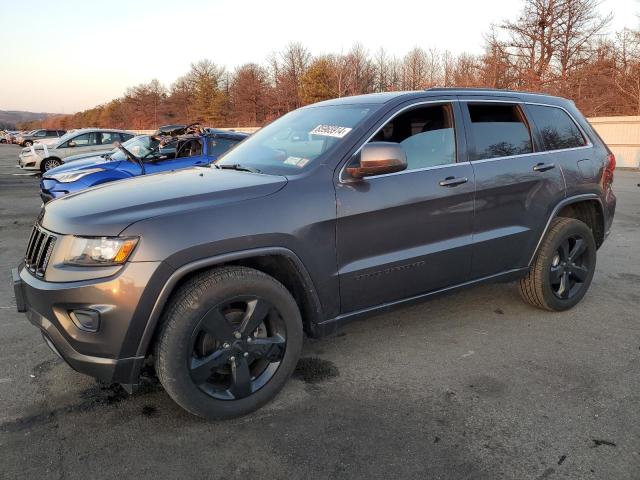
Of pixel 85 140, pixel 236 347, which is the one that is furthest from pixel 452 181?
pixel 85 140

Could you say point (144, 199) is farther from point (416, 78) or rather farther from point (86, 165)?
point (416, 78)

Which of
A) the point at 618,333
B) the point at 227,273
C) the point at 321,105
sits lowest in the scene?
the point at 618,333

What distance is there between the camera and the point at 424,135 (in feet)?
11.9

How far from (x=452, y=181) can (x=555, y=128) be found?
1.52 m

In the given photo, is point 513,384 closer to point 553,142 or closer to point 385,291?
point 385,291

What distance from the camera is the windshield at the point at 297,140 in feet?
10.7

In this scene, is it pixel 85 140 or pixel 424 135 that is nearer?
pixel 424 135

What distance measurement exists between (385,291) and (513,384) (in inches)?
40.0

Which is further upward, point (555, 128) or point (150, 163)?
point (555, 128)

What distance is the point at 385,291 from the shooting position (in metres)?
3.30

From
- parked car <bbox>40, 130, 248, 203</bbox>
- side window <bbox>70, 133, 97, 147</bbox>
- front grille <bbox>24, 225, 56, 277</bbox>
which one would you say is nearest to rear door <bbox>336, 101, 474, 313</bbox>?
front grille <bbox>24, 225, 56, 277</bbox>

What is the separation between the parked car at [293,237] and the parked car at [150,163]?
13.3 ft

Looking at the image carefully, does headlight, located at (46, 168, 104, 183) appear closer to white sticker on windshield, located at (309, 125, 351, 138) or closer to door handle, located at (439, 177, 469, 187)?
white sticker on windshield, located at (309, 125, 351, 138)

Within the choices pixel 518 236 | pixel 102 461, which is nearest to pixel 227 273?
pixel 102 461
